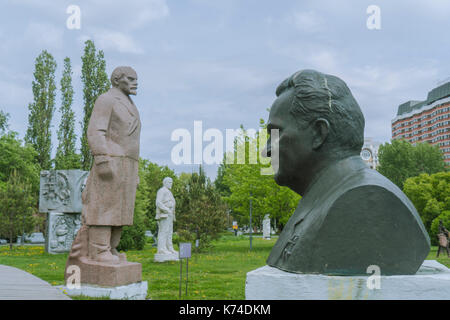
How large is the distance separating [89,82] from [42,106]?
4.97 m

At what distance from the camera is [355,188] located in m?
2.90

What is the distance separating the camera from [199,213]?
1786 centimetres

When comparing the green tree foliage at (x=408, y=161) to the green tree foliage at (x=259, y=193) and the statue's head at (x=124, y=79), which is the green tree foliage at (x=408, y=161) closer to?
the green tree foliage at (x=259, y=193)

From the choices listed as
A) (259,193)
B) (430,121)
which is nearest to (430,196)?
(259,193)

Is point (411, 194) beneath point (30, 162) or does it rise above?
beneath

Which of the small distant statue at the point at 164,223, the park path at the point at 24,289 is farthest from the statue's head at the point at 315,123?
the small distant statue at the point at 164,223

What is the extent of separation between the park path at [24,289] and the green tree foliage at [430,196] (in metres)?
23.2

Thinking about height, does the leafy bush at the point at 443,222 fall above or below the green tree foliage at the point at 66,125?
below

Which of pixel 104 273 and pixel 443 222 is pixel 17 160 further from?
pixel 443 222

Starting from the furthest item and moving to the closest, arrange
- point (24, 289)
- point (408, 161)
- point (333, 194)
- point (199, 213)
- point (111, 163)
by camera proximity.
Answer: point (408, 161)
point (199, 213)
point (111, 163)
point (24, 289)
point (333, 194)

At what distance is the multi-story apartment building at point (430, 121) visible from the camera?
61.0 metres

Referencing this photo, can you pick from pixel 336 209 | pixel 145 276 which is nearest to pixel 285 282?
pixel 336 209

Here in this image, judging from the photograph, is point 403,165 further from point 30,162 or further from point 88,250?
point 88,250

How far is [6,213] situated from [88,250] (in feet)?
53.9
